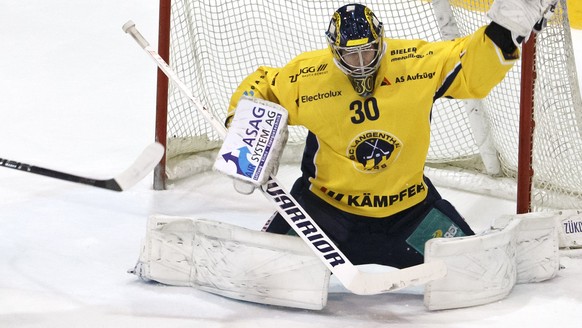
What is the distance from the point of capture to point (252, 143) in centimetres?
361

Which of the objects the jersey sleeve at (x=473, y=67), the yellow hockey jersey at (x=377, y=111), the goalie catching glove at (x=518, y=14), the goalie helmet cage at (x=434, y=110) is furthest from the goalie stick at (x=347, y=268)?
the goalie helmet cage at (x=434, y=110)

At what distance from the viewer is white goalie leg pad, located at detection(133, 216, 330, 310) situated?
357cm

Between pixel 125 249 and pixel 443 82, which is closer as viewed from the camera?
pixel 443 82

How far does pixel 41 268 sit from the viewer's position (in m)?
3.95

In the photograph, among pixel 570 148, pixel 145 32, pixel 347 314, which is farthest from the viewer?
pixel 145 32

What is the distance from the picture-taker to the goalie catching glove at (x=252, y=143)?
3.58 metres

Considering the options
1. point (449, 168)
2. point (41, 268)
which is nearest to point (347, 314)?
point (41, 268)

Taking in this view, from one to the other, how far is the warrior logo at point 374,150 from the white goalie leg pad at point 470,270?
1.04 feet

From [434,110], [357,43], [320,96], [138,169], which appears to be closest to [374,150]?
[320,96]

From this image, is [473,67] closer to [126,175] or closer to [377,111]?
[377,111]

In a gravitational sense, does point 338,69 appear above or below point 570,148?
above

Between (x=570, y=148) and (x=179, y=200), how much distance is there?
1.49 meters

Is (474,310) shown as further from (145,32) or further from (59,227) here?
(145,32)

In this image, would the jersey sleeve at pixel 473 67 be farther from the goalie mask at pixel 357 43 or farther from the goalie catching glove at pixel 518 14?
the goalie mask at pixel 357 43
